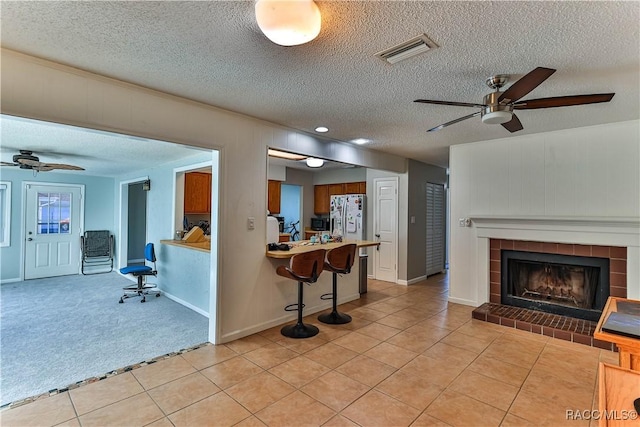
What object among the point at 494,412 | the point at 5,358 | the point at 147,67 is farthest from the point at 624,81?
the point at 5,358

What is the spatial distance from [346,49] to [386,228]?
181 inches

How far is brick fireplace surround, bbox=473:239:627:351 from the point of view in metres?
3.45

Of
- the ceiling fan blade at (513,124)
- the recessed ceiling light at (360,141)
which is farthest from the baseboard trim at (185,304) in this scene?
the ceiling fan blade at (513,124)

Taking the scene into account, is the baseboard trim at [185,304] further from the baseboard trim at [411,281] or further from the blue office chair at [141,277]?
the baseboard trim at [411,281]

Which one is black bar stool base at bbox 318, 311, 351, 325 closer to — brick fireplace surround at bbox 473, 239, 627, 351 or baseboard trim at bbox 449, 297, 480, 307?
brick fireplace surround at bbox 473, 239, 627, 351

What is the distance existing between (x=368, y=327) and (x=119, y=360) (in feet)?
8.57

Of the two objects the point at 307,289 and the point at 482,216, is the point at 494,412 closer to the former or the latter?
the point at 307,289

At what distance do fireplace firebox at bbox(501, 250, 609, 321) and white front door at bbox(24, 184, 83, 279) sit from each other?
881 cm

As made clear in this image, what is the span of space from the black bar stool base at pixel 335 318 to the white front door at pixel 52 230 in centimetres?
653

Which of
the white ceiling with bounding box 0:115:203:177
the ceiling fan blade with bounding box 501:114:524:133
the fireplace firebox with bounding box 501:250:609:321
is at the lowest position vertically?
the fireplace firebox with bounding box 501:250:609:321

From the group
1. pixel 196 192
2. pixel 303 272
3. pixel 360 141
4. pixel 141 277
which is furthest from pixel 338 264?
pixel 141 277

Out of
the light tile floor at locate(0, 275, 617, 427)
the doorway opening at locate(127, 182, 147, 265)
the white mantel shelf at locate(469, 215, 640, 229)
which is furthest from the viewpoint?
the doorway opening at locate(127, 182, 147, 265)

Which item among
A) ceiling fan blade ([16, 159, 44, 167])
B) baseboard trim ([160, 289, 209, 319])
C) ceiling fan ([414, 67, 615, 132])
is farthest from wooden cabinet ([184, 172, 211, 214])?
ceiling fan ([414, 67, 615, 132])

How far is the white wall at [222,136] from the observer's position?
215 cm
